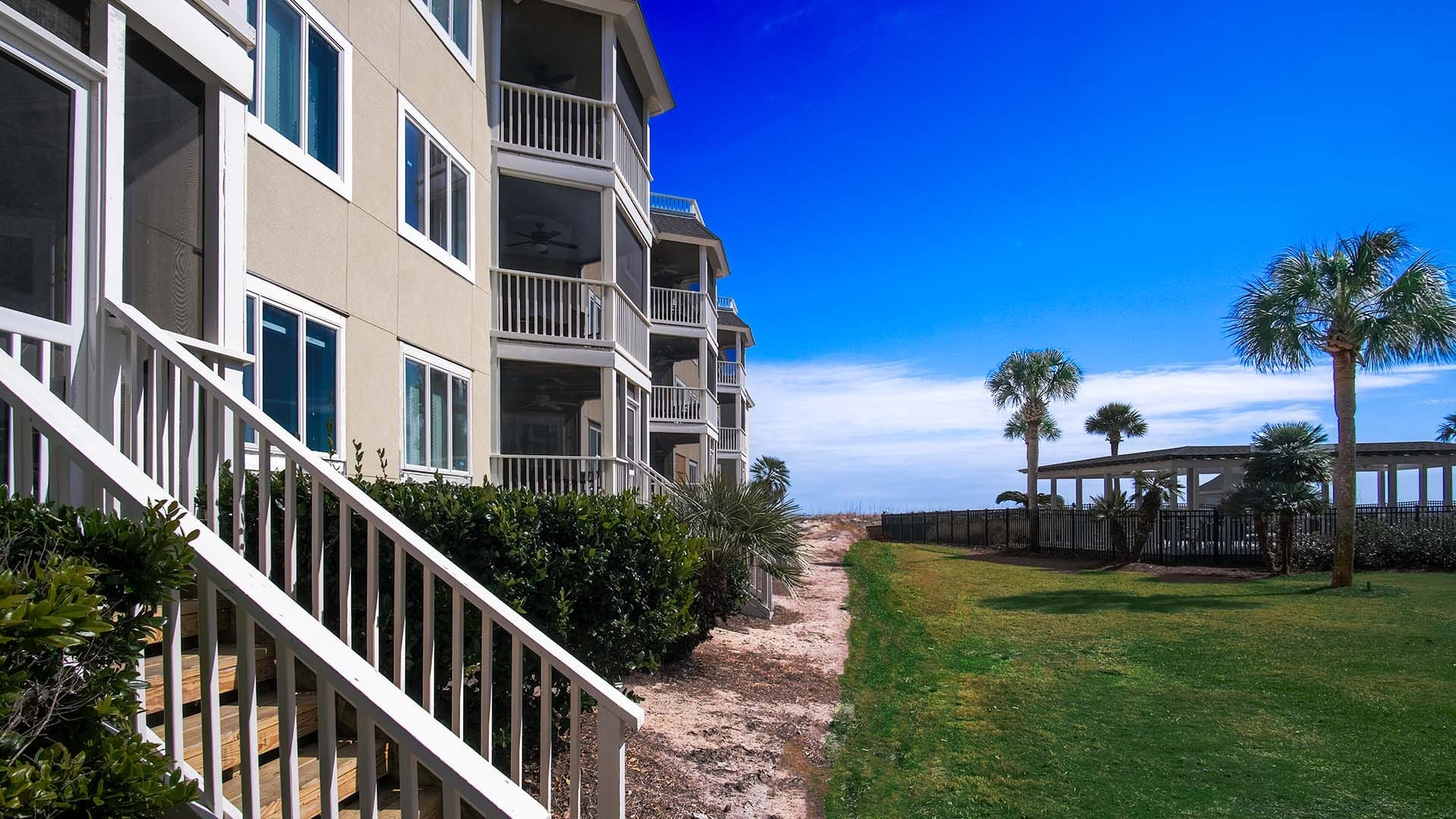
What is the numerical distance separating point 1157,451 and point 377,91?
3098 cm

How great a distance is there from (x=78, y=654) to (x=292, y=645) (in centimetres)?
59

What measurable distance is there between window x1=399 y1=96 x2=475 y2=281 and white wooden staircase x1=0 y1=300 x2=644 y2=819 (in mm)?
5215

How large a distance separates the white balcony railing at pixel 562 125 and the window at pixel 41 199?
956 cm

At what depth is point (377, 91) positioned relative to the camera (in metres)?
9.67

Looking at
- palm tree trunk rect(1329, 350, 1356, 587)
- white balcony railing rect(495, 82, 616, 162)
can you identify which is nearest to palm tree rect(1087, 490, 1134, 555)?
palm tree trunk rect(1329, 350, 1356, 587)

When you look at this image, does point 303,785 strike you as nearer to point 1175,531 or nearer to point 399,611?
point 399,611

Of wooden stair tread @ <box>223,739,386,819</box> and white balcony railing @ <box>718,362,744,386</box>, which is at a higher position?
white balcony railing @ <box>718,362,744,386</box>

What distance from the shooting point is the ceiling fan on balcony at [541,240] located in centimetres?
1677

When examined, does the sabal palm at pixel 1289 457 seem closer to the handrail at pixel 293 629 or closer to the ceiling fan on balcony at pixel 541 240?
the ceiling fan on balcony at pixel 541 240

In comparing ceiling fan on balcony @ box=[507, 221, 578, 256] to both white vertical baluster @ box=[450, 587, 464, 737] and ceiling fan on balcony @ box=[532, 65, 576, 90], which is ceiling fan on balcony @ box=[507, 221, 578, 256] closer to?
ceiling fan on balcony @ box=[532, 65, 576, 90]

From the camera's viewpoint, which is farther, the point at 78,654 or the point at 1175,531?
the point at 1175,531

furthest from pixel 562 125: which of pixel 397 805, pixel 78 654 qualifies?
pixel 78 654

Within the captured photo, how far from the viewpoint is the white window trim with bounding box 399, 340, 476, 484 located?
10031 mm

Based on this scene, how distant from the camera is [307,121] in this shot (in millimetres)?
8391
